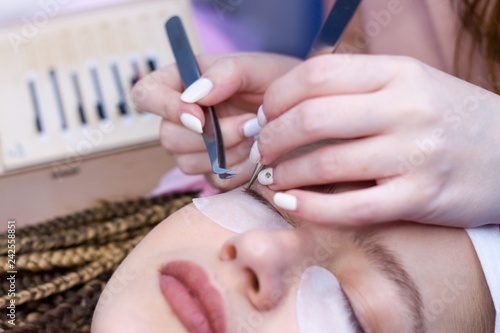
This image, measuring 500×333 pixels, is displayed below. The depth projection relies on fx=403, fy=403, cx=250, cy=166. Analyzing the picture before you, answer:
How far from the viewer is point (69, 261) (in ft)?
1.77

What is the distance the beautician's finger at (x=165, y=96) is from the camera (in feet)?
1.71

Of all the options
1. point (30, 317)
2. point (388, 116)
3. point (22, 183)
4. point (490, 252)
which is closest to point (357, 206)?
point (388, 116)

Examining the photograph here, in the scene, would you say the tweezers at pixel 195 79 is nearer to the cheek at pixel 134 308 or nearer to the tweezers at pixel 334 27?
the tweezers at pixel 334 27

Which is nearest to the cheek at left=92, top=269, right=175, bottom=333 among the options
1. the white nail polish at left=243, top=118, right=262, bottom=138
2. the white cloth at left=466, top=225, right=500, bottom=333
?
the white nail polish at left=243, top=118, right=262, bottom=138

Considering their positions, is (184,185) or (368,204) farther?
(184,185)

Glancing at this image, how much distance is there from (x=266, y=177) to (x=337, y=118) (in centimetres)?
13

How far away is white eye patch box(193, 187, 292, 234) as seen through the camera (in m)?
0.45

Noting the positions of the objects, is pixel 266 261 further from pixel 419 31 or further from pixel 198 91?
pixel 419 31

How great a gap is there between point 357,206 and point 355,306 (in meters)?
0.12

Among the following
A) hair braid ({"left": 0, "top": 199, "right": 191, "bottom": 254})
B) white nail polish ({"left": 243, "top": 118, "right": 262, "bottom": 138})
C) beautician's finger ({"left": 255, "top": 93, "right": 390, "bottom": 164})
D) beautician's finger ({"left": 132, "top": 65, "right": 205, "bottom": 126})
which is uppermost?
beautician's finger ({"left": 255, "top": 93, "right": 390, "bottom": 164})

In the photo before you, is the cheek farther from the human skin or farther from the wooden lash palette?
the wooden lash palette

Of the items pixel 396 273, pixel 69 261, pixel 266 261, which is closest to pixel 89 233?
pixel 69 261

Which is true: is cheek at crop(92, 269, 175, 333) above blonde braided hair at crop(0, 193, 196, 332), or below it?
above

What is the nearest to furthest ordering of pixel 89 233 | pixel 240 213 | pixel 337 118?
pixel 337 118, pixel 240 213, pixel 89 233
